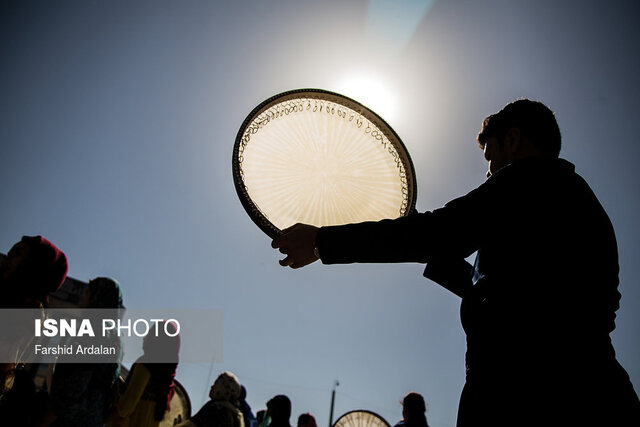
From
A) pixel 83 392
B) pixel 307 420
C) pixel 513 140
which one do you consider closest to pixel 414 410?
pixel 307 420

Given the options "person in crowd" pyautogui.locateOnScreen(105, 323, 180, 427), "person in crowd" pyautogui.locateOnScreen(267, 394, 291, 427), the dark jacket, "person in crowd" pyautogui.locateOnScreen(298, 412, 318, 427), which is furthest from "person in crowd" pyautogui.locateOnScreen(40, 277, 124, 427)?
"person in crowd" pyautogui.locateOnScreen(298, 412, 318, 427)

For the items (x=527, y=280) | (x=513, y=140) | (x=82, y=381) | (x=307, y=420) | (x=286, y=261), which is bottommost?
(x=307, y=420)

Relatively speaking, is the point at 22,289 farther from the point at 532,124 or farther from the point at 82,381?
the point at 532,124

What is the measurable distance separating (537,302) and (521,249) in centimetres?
15

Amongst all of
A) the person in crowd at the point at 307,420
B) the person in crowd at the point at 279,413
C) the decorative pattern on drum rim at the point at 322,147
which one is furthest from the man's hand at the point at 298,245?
the person in crowd at the point at 307,420

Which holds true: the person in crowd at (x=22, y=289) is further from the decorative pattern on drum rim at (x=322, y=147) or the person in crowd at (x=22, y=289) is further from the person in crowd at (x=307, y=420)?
the person in crowd at (x=307, y=420)

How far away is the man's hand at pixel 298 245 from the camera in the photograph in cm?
122

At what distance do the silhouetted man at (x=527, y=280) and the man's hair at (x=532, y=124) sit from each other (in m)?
0.23

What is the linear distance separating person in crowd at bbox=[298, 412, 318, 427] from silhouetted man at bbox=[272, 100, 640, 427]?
18.8 feet

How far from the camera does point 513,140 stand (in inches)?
55.0

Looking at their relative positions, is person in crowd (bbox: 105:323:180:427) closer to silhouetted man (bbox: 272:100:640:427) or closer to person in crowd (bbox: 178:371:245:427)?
person in crowd (bbox: 178:371:245:427)

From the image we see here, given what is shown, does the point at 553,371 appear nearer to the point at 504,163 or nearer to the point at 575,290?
the point at 575,290

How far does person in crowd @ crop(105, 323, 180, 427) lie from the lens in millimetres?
3154

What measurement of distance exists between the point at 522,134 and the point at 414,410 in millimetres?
4153
